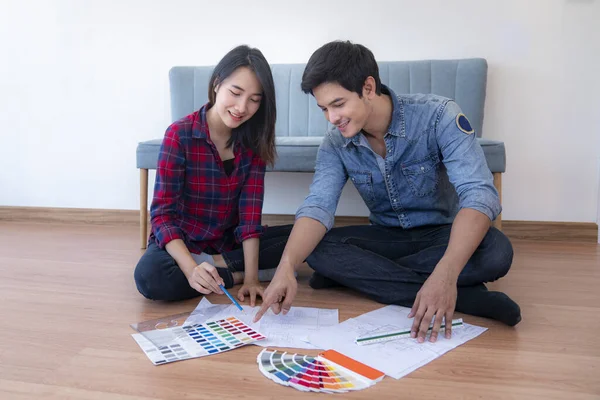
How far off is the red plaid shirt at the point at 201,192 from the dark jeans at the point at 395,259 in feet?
0.77

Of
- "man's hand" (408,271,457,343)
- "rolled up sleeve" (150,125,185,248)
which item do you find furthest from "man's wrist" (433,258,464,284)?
"rolled up sleeve" (150,125,185,248)

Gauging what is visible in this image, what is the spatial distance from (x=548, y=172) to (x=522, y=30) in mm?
600

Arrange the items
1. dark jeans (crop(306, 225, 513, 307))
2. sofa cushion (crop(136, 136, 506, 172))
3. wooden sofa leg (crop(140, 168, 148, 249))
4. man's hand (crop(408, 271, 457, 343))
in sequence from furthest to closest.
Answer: wooden sofa leg (crop(140, 168, 148, 249))
sofa cushion (crop(136, 136, 506, 172))
dark jeans (crop(306, 225, 513, 307))
man's hand (crop(408, 271, 457, 343))

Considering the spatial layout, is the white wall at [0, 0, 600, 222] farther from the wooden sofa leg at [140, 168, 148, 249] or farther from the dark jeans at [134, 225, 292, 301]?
the dark jeans at [134, 225, 292, 301]

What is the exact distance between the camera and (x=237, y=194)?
5.22ft

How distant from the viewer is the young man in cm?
124

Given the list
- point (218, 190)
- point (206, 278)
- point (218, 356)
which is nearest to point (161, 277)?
point (206, 278)

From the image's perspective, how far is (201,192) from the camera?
60.7 inches

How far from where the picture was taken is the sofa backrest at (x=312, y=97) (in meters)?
2.21

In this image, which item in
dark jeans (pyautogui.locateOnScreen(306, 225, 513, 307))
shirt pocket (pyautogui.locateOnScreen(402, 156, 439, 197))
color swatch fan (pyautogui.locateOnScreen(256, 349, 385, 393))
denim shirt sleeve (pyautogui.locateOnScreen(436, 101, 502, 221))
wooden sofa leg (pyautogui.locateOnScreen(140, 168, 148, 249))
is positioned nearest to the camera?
color swatch fan (pyautogui.locateOnScreen(256, 349, 385, 393))

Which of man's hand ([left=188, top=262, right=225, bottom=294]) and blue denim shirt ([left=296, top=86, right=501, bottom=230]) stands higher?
blue denim shirt ([left=296, top=86, right=501, bottom=230])

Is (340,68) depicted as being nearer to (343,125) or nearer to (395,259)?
(343,125)

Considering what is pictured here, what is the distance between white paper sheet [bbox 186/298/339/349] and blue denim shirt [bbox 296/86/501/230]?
8.7 inches

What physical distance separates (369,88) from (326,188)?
28 cm
